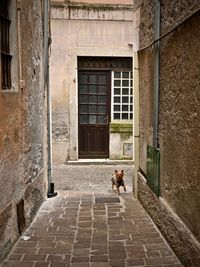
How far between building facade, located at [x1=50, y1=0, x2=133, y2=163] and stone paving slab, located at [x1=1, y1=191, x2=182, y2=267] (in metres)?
4.58

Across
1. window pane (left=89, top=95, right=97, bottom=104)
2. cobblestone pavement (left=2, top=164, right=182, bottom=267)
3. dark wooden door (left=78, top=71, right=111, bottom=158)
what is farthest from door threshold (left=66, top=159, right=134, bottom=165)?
cobblestone pavement (left=2, top=164, right=182, bottom=267)

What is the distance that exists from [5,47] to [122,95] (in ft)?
23.4

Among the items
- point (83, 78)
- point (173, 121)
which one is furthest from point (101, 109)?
point (173, 121)

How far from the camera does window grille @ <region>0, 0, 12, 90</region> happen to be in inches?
181

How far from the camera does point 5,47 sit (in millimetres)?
4730

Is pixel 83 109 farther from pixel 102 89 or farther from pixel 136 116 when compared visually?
pixel 136 116

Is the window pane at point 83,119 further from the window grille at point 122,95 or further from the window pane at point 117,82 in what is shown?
the window pane at point 117,82

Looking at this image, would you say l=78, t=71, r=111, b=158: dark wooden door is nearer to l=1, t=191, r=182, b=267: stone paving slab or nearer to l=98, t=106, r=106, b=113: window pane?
l=98, t=106, r=106, b=113: window pane

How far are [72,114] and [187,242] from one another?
7.69 metres

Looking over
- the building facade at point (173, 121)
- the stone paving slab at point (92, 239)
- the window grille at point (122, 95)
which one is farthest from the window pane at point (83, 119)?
the building facade at point (173, 121)

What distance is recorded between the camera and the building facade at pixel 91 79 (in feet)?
36.3

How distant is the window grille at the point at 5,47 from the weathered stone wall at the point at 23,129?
0.34 ft

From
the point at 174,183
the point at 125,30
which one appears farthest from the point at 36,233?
the point at 125,30

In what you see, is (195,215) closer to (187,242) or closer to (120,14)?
(187,242)
